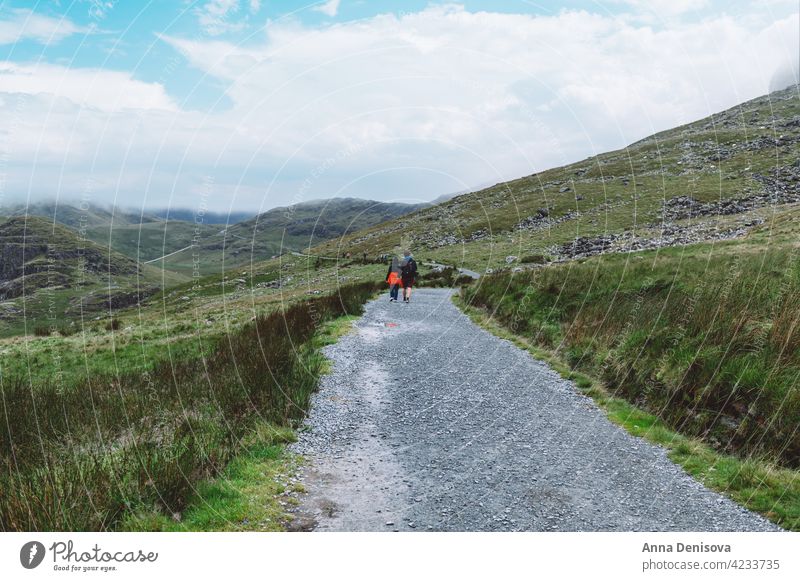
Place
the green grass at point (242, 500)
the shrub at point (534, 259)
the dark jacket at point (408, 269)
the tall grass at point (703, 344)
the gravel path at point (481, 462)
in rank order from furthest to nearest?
1. the shrub at point (534, 259)
2. the dark jacket at point (408, 269)
3. the tall grass at point (703, 344)
4. the gravel path at point (481, 462)
5. the green grass at point (242, 500)

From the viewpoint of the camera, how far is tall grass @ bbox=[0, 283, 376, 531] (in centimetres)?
462

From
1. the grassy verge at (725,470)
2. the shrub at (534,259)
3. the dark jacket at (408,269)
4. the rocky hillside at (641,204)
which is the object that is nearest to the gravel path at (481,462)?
the grassy verge at (725,470)

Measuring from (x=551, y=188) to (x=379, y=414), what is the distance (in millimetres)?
89702

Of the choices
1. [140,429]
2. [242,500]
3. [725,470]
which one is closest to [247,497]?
[242,500]

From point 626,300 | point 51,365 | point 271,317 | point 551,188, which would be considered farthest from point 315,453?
point 551,188

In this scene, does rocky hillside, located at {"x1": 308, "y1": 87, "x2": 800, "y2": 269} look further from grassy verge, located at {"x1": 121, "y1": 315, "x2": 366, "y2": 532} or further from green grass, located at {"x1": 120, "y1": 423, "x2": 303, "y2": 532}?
green grass, located at {"x1": 120, "y1": 423, "x2": 303, "y2": 532}

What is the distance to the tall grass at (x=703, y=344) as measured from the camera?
22.7 ft

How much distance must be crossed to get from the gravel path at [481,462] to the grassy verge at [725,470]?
20 cm

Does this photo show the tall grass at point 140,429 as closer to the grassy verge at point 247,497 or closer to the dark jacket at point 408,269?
the grassy verge at point 247,497

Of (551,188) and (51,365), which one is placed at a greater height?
(551,188)

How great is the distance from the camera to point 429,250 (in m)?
67.4

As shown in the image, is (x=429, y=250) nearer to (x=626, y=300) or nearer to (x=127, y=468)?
(x=626, y=300)

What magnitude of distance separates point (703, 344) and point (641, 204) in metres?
63.5

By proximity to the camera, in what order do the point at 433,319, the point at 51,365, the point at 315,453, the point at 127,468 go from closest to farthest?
the point at 127,468
the point at 315,453
the point at 433,319
the point at 51,365
